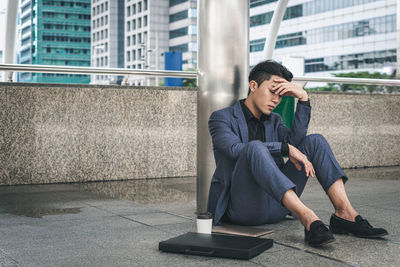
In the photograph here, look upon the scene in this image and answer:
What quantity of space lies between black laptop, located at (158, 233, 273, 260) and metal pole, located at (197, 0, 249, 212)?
4.82 feet

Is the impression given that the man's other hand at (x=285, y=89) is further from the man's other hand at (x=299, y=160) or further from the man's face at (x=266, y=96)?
the man's other hand at (x=299, y=160)

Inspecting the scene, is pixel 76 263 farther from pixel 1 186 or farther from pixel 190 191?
pixel 1 186

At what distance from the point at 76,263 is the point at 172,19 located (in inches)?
5259

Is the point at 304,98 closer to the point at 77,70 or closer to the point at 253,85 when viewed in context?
the point at 253,85

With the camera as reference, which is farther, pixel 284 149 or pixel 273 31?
pixel 273 31

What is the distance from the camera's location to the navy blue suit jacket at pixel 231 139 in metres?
4.18

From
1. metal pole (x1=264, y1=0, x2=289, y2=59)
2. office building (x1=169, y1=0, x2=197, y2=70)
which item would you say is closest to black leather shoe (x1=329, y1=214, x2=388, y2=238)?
metal pole (x1=264, y1=0, x2=289, y2=59)

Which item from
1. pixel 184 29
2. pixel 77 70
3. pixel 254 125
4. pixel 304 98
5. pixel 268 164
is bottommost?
pixel 268 164

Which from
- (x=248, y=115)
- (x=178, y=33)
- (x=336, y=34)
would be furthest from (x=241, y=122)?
(x=178, y=33)

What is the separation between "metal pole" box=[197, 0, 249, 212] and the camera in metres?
5.07

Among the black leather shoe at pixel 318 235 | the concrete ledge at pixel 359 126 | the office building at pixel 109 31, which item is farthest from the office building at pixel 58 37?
the black leather shoe at pixel 318 235

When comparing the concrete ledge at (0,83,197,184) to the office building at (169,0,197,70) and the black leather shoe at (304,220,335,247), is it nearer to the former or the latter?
the black leather shoe at (304,220,335,247)

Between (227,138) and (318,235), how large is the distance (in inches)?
39.3

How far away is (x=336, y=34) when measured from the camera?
9219 cm
